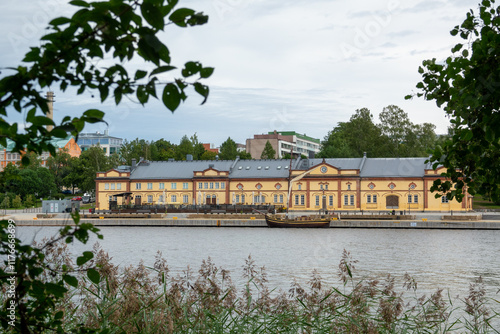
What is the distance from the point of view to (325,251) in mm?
34656

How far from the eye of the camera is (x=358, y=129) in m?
93.0

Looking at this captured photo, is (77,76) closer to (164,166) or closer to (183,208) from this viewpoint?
(183,208)

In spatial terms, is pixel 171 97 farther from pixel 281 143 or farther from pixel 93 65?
pixel 281 143

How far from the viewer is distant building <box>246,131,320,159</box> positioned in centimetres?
13362

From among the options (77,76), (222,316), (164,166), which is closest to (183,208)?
(164,166)

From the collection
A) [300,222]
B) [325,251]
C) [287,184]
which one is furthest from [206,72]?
[287,184]

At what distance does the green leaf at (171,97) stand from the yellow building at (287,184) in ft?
214

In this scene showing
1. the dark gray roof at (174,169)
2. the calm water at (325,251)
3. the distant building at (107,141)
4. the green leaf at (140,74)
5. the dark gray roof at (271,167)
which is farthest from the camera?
the distant building at (107,141)


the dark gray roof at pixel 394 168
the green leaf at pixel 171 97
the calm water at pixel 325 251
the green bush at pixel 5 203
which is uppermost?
the dark gray roof at pixel 394 168

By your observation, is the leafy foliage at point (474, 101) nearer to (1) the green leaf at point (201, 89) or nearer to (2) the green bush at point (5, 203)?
(1) the green leaf at point (201, 89)

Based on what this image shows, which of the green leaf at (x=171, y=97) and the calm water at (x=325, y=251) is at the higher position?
the green leaf at (x=171, y=97)

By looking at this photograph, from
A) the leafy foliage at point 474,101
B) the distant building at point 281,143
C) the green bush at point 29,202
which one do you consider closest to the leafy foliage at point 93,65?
the leafy foliage at point 474,101

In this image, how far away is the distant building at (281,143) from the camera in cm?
13362

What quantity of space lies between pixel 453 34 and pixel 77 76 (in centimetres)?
472
